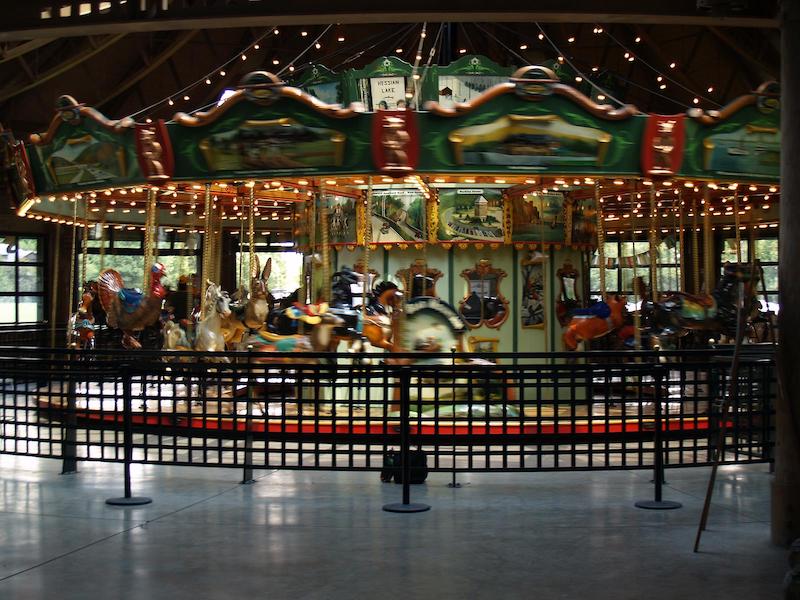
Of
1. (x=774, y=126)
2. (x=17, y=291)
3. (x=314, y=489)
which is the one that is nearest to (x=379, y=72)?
(x=774, y=126)

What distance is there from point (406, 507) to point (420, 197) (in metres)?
5.82

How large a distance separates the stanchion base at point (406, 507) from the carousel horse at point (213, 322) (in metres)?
5.82

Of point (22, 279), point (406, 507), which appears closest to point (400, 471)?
point (406, 507)

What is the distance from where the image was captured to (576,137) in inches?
355

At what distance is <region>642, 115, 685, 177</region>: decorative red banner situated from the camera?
908 cm

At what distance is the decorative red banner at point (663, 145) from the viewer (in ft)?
29.8

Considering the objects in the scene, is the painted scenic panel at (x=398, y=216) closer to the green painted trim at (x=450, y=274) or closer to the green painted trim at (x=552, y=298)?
the green painted trim at (x=450, y=274)

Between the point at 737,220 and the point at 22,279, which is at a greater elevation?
the point at 737,220

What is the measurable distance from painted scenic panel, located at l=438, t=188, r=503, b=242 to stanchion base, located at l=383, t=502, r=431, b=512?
5.40 metres

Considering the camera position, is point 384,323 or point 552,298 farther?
point 552,298

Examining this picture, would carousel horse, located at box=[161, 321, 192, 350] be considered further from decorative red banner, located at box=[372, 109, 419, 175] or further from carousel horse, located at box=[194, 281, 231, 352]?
decorative red banner, located at box=[372, 109, 419, 175]

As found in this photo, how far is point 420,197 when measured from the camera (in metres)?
12.0

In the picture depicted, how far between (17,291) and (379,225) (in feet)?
40.5

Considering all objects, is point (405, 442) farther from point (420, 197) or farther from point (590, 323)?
point (420, 197)
